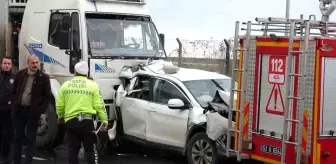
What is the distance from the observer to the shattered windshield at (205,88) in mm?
9727

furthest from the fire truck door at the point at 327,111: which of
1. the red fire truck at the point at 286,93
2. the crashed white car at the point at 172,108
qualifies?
the crashed white car at the point at 172,108

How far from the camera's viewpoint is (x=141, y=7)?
40.6ft

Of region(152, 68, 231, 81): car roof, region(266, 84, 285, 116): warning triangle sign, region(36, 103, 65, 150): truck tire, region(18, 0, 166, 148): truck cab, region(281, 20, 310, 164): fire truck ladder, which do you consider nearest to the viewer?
region(281, 20, 310, 164): fire truck ladder

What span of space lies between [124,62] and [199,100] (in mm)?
2376

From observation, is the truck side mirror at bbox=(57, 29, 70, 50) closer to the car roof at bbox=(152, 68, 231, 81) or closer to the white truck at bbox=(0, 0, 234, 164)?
the white truck at bbox=(0, 0, 234, 164)

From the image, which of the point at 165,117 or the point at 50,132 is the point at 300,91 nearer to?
the point at 165,117

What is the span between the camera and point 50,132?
11367mm

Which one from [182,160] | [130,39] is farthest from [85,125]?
[130,39]

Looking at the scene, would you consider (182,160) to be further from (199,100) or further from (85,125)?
(85,125)

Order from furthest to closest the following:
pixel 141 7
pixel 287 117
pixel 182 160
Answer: pixel 141 7
pixel 182 160
pixel 287 117

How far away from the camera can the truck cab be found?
36.7 feet

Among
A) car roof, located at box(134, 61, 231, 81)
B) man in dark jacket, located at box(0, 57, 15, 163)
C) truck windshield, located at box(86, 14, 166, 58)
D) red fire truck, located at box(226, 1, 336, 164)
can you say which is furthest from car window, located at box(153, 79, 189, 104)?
man in dark jacket, located at box(0, 57, 15, 163)

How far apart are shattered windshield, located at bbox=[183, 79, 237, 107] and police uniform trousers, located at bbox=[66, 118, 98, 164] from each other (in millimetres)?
2258

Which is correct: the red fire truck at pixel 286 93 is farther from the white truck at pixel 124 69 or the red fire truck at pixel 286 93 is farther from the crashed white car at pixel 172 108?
the white truck at pixel 124 69
